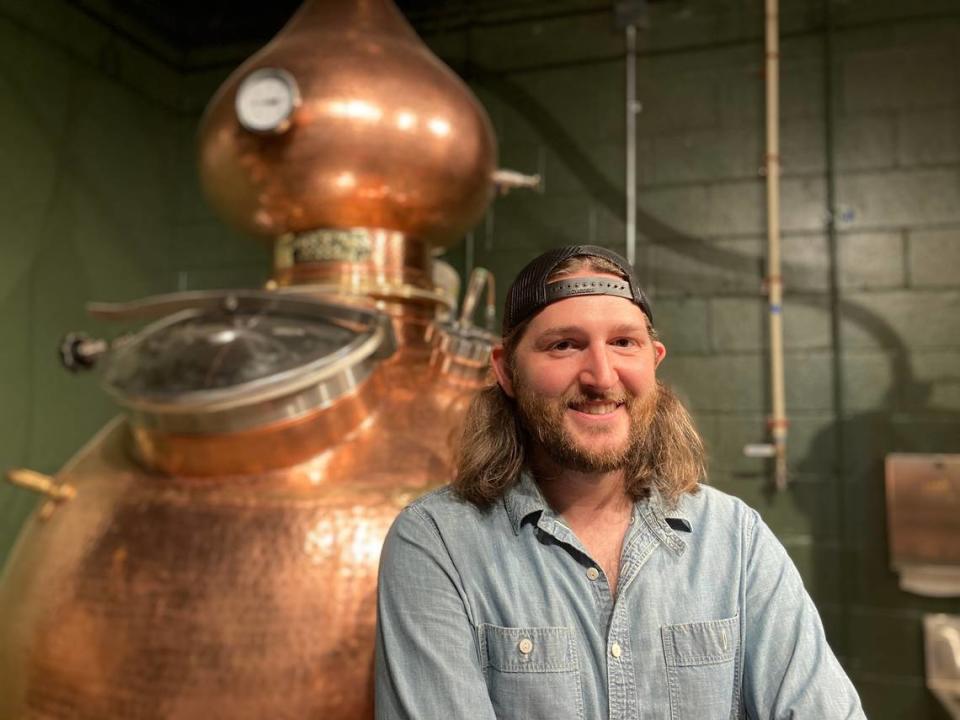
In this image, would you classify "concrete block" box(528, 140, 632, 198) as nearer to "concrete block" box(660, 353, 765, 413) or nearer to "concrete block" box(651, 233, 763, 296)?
"concrete block" box(651, 233, 763, 296)

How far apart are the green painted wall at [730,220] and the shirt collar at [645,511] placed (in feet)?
5.49

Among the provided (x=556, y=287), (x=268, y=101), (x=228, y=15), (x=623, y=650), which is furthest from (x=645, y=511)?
(x=228, y=15)

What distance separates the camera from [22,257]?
2.59 metres

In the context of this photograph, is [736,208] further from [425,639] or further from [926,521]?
[425,639]

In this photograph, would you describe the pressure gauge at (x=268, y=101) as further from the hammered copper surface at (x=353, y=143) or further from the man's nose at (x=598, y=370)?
the man's nose at (x=598, y=370)

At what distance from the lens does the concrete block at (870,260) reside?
2.43 m

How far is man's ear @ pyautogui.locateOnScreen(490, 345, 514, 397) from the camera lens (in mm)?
1060

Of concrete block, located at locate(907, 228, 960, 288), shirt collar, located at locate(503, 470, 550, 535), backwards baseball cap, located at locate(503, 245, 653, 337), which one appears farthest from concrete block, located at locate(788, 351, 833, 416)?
shirt collar, located at locate(503, 470, 550, 535)

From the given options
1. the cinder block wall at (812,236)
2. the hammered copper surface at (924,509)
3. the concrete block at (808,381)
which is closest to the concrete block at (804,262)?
the cinder block wall at (812,236)

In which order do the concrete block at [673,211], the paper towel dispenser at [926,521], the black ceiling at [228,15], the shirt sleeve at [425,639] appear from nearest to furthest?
1. the shirt sleeve at [425,639]
2. the paper towel dispenser at [926,521]
3. the concrete block at [673,211]
4. the black ceiling at [228,15]

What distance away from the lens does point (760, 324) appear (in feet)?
8.38

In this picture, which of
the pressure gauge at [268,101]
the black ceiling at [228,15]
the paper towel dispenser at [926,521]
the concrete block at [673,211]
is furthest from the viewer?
the black ceiling at [228,15]

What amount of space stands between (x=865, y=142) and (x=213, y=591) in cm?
233

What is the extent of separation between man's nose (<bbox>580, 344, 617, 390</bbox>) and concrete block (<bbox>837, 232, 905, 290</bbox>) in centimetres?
185
